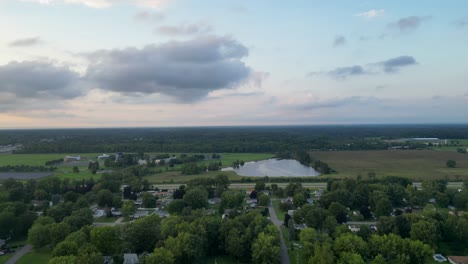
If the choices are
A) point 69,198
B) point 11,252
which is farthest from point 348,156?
point 11,252

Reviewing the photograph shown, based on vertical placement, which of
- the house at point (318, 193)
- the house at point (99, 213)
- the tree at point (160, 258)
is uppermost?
the tree at point (160, 258)

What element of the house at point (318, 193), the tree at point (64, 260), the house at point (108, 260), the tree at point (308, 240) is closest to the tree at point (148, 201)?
the house at point (108, 260)

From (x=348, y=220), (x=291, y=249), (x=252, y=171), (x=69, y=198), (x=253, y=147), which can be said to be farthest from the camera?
(x=253, y=147)

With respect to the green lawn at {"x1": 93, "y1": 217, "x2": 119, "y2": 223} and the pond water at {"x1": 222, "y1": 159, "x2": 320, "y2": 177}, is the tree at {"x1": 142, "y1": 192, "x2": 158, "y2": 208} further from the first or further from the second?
the pond water at {"x1": 222, "y1": 159, "x2": 320, "y2": 177}

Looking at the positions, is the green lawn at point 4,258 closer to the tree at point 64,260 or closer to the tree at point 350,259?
the tree at point 64,260

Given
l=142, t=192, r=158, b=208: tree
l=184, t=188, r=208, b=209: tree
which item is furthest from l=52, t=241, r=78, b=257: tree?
l=142, t=192, r=158, b=208: tree

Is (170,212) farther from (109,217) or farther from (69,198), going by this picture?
(69,198)
